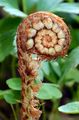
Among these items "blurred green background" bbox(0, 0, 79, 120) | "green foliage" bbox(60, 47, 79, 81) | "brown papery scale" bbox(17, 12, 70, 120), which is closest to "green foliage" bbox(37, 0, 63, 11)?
"blurred green background" bbox(0, 0, 79, 120)

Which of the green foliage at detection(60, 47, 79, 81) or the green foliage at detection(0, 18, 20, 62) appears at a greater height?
the green foliage at detection(0, 18, 20, 62)

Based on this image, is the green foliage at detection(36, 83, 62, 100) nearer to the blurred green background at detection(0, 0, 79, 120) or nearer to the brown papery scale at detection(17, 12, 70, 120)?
the blurred green background at detection(0, 0, 79, 120)

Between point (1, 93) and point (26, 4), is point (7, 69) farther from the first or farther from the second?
point (1, 93)

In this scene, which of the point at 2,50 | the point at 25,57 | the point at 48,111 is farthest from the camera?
the point at 48,111

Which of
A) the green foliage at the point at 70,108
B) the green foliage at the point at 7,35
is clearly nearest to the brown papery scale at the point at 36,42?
the green foliage at the point at 70,108

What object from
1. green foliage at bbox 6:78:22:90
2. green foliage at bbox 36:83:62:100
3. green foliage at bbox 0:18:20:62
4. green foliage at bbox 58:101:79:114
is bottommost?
green foliage at bbox 58:101:79:114

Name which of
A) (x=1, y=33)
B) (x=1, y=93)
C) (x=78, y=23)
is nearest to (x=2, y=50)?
(x=1, y=33)
